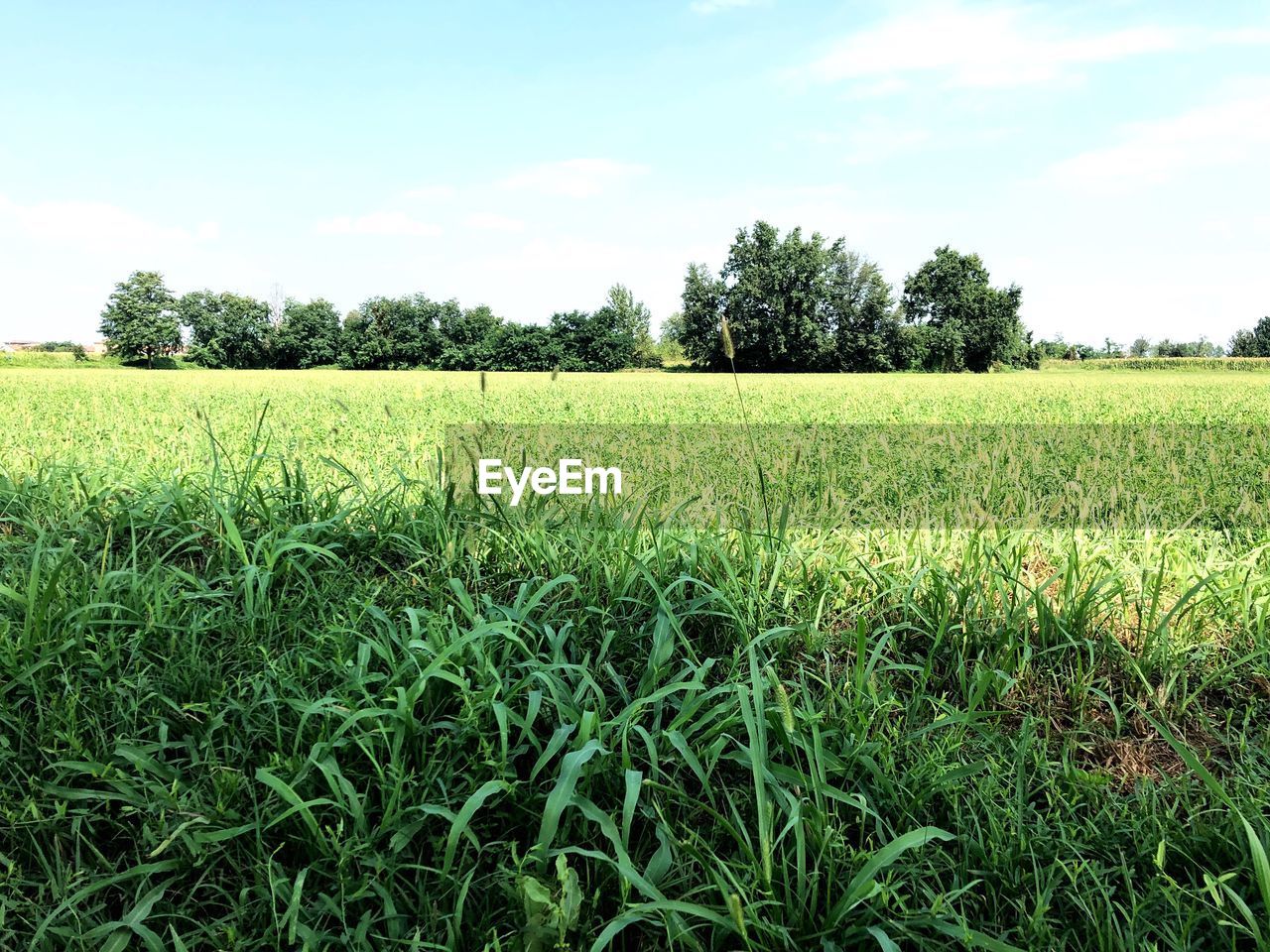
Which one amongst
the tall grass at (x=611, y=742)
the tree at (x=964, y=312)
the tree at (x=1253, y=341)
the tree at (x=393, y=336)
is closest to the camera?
the tall grass at (x=611, y=742)

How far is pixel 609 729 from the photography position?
5.93 ft

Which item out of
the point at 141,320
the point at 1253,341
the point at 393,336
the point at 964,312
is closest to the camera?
the point at 393,336

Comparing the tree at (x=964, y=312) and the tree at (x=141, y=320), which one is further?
the tree at (x=141, y=320)

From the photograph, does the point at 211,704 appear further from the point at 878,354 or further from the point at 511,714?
the point at 878,354

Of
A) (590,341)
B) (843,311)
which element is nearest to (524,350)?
(590,341)

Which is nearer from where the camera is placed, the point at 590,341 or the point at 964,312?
the point at 590,341

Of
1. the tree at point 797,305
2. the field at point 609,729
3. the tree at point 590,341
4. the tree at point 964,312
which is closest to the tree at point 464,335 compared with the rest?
the tree at point 590,341

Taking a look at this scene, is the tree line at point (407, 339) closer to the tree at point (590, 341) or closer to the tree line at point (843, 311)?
the tree at point (590, 341)

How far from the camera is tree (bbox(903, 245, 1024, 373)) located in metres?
60.7

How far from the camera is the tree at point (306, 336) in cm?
5228

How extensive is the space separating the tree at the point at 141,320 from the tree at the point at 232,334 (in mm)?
5722

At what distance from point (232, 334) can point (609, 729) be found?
65.4 m

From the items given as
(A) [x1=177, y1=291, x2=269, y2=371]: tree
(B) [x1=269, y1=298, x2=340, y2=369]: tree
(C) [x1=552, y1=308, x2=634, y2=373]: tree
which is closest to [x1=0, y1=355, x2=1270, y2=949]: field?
(C) [x1=552, y1=308, x2=634, y2=373]: tree

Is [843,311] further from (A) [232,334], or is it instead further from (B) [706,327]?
(A) [232,334]
